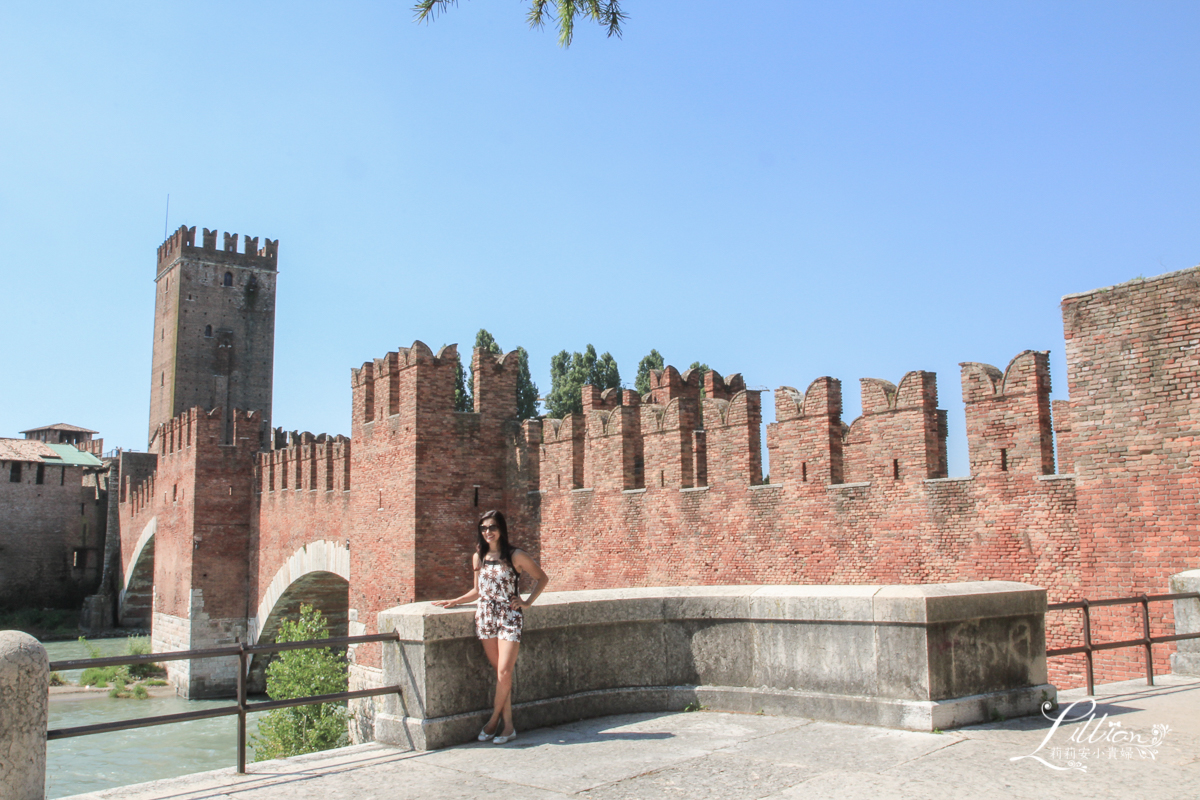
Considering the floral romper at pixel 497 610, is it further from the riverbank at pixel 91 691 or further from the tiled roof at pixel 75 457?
the tiled roof at pixel 75 457

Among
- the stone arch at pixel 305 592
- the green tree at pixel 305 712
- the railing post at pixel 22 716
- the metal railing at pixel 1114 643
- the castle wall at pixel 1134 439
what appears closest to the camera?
the railing post at pixel 22 716

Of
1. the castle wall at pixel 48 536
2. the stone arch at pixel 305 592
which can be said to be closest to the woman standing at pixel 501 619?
the stone arch at pixel 305 592

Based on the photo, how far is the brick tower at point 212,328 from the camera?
189 feet

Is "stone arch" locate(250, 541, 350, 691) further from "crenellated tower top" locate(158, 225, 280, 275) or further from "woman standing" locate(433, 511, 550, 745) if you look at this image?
"crenellated tower top" locate(158, 225, 280, 275)

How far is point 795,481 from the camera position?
12922 millimetres

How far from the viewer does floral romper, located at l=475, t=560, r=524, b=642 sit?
5465mm

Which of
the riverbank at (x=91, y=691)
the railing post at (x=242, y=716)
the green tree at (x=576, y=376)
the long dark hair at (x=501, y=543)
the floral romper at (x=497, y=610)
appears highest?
the green tree at (x=576, y=376)

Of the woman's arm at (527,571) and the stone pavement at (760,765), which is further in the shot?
the woman's arm at (527,571)

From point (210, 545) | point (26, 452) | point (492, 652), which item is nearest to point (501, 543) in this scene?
point (492, 652)

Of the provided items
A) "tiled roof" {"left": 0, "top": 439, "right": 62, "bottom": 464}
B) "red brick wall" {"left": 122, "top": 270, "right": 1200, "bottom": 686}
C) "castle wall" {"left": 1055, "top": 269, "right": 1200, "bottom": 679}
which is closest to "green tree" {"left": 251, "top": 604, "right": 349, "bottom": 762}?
"red brick wall" {"left": 122, "top": 270, "right": 1200, "bottom": 686}

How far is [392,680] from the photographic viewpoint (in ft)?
18.3

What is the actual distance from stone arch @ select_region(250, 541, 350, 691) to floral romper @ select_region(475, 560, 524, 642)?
1673cm

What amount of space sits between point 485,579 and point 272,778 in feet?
4.95

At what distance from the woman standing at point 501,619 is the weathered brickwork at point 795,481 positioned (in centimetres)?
687
